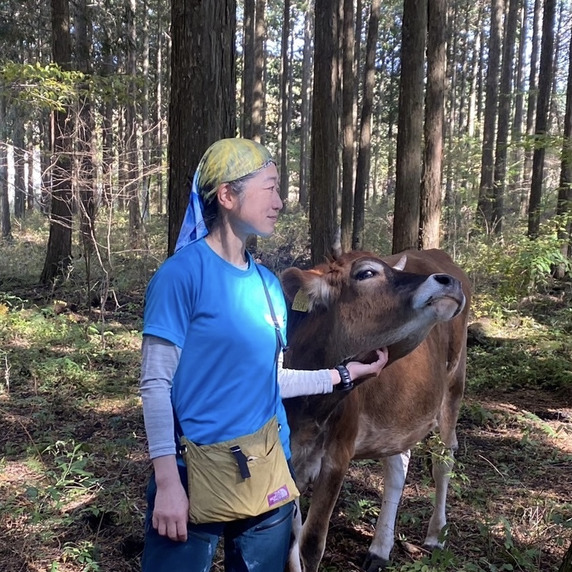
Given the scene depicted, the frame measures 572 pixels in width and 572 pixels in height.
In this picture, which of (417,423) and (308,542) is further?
(417,423)

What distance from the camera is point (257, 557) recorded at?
2105 mm

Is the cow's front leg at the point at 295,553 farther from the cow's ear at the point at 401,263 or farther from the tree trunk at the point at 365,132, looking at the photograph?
the tree trunk at the point at 365,132

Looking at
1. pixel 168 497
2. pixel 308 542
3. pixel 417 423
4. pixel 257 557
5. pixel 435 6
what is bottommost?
pixel 308 542

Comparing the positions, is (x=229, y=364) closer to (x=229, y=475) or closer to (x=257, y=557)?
(x=229, y=475)

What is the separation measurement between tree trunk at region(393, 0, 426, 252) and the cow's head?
5286mm

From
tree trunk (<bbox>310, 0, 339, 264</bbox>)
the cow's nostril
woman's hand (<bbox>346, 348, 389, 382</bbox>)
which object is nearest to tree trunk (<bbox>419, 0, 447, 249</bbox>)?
tree trunk (<bbox>310, 0, 339, 264</bbox>)

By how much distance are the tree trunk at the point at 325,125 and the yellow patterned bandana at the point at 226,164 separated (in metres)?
7.65

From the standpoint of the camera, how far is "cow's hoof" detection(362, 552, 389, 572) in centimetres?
409

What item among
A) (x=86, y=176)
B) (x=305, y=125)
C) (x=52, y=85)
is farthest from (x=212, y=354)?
(x=305, y=125)

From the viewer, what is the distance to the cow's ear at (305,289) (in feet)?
9.75

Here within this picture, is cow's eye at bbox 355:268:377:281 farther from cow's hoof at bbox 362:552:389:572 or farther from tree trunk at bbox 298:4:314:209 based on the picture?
tree trunk at bbox 298:4:314:209

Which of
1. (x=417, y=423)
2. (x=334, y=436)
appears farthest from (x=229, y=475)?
(x=417, y=423)

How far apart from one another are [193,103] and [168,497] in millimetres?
2785

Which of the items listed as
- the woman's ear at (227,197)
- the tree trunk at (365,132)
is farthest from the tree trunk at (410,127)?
the tree trunk at (365,132)
